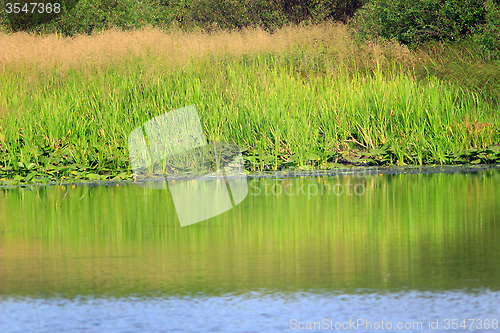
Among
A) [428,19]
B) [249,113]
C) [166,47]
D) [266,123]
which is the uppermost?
[428,19]

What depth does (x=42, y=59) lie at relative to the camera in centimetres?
1563

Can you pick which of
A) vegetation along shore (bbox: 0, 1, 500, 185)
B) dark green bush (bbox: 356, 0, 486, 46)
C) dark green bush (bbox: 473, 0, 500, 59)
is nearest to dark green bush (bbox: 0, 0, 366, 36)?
dark green bush (bbox: 356, 0, 486, 46)

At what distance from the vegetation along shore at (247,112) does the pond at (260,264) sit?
2.78 meters

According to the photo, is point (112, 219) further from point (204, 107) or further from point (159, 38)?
point (159, 38)

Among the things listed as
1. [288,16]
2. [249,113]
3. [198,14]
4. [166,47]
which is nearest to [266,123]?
[249,113]

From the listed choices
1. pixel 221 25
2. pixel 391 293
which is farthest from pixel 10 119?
pixel 221 25

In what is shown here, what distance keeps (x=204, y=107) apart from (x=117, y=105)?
1.52 metres

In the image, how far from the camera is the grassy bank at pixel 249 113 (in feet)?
38.2

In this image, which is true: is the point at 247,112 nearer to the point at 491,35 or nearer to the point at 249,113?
the point at 249,113

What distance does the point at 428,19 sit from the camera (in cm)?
1764

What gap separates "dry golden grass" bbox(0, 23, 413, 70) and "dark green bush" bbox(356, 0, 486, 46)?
83cm

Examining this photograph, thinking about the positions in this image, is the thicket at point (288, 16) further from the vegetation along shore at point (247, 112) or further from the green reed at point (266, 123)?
the green reed at point (266, 123)

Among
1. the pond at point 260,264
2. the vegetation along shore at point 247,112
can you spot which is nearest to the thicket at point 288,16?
the vegetation along shore at point 247,112

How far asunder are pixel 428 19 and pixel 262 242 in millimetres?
12904
